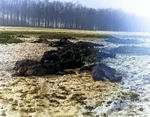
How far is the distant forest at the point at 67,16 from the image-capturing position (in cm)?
984

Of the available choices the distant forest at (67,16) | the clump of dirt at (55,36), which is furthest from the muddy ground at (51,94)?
the distant forest at (67,16)

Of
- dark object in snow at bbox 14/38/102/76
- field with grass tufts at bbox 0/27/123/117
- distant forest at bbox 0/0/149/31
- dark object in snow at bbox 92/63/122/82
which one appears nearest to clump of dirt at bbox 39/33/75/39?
distant forest at bbox 0/0/149/31

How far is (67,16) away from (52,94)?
24.2 feet

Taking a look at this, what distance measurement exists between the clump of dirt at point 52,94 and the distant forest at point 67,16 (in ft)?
20.0

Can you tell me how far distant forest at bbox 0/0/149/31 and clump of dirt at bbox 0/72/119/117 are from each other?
240 inches

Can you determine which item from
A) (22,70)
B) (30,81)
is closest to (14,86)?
(30,81)

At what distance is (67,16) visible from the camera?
1009 centimetres

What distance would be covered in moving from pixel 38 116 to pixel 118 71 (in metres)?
2.79

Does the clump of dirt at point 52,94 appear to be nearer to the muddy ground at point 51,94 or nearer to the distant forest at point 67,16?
the muddy ground at point 51,94

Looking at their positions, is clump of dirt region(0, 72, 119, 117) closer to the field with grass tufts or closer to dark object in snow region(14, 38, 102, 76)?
the field with grass tufts

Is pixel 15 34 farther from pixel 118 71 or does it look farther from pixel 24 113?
pixel 24 113

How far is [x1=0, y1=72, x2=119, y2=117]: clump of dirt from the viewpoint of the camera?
8.61 ft

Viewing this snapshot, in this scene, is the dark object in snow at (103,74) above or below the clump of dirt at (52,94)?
above

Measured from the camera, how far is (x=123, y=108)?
2744mm
